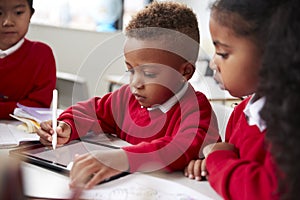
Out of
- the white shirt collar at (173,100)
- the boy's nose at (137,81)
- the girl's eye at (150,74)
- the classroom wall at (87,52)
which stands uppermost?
the girl's eye at (150,74)

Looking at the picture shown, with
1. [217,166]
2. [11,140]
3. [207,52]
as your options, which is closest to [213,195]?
[217,166]

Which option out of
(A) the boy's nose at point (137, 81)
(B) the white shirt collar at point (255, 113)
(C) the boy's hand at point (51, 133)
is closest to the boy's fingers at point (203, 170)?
(B) the white shirt collar at point (255, 113)

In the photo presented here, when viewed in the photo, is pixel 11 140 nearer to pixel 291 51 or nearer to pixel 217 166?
pixel 217 166

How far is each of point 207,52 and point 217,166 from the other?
7.11 ft

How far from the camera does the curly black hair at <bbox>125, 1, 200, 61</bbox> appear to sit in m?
1.12

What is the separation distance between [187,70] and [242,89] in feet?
1.00

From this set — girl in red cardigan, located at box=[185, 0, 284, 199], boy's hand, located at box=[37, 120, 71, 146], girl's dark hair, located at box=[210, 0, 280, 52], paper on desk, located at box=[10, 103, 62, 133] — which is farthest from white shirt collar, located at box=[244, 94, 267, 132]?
paper on desk, located at box=[10, 103, 62, 133]

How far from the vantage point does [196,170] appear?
96 centimetres

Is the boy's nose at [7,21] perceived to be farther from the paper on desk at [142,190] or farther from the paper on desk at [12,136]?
the paper on desk at [142,190]

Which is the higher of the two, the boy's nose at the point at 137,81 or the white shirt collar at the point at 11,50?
the boy's nose at the point at 137,81

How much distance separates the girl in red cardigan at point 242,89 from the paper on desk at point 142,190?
65 millimetres

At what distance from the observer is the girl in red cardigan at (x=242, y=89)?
29.2 inches

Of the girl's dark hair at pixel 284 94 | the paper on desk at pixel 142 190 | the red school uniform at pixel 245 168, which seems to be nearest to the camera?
the girl's dark hair at pixel 284 94

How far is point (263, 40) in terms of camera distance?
0.77 m
